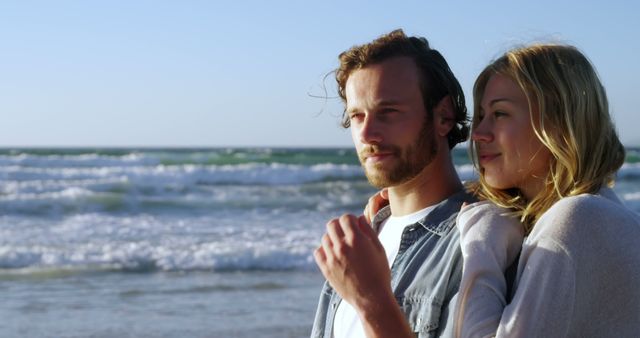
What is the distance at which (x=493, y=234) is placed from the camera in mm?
2277

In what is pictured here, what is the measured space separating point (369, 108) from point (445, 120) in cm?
24

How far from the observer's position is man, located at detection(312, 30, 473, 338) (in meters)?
2.54

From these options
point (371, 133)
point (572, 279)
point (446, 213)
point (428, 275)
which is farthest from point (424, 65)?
point (572, 279)

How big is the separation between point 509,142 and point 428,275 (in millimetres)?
403

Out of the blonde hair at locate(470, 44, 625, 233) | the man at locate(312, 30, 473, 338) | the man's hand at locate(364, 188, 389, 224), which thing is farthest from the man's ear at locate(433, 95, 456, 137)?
the blonde hair at locate(470, 44, 625, 233)

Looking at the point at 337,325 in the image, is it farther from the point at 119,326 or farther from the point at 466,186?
the point at 119,326

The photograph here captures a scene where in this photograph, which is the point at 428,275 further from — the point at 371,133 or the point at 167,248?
the point at 167,248

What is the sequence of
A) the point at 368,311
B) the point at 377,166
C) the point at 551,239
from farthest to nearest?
the point at 377,166 → the point at 368,311 → the point at 551,239

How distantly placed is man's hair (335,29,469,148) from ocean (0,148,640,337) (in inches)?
160

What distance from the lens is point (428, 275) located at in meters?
2.53

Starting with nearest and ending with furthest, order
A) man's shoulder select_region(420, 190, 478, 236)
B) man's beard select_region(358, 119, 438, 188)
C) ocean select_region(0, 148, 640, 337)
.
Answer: man's shoulder select_region(420, 190, 478, 236), man's beard select_region(358, 119, 438, 188), ocean select_region(0, 148, 640, 337)

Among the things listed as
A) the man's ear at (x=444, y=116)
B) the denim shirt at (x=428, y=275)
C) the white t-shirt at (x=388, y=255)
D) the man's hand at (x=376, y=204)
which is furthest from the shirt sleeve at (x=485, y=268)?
the man's hand at (x=376, y=204)

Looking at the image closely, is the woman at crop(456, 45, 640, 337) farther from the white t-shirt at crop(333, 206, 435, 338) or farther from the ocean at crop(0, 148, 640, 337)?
the ocean at crop(0, 148, 640, 337)

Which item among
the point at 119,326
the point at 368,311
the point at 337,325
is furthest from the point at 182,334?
the point at 368,311
